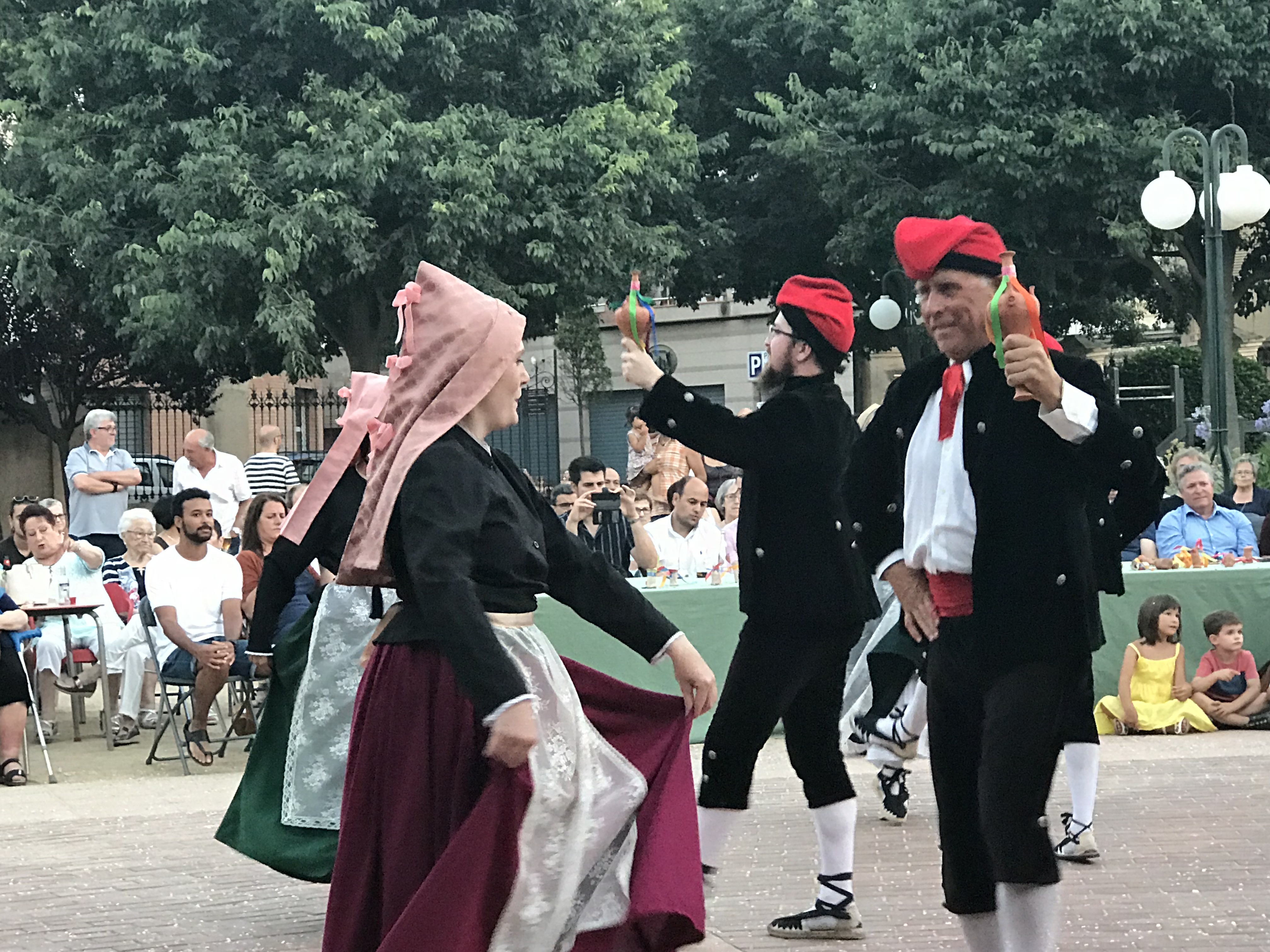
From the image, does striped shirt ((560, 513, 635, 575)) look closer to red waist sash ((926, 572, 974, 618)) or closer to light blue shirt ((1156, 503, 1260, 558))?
light blue shirt ((1156, 503, 1260, 558))

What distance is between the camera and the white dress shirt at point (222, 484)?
1478cm

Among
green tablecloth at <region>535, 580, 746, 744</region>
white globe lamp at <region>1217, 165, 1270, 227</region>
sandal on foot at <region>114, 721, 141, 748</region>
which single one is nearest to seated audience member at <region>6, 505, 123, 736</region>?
sandal on foot at <region>114, 721, 141, 748</region>

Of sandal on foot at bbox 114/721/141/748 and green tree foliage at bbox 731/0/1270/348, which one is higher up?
green tree foliage at bbox 731/0/1270/348

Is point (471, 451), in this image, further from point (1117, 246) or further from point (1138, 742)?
point (1117, 246)

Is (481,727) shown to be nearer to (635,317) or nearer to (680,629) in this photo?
(635,317)

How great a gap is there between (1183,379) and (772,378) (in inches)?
1122

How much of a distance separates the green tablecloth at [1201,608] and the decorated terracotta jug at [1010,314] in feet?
22.8

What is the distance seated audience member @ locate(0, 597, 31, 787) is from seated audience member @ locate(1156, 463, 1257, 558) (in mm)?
6724

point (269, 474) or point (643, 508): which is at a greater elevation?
point (269, 474)

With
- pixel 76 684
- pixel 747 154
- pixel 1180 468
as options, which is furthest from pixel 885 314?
pixel 76 684

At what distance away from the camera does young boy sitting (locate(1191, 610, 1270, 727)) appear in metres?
10.5

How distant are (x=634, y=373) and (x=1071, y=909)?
7.78 ft

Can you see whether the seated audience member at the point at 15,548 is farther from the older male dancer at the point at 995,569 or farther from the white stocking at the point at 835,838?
the older male dancer at the point at 995,569

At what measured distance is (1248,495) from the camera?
1359 centimetres
